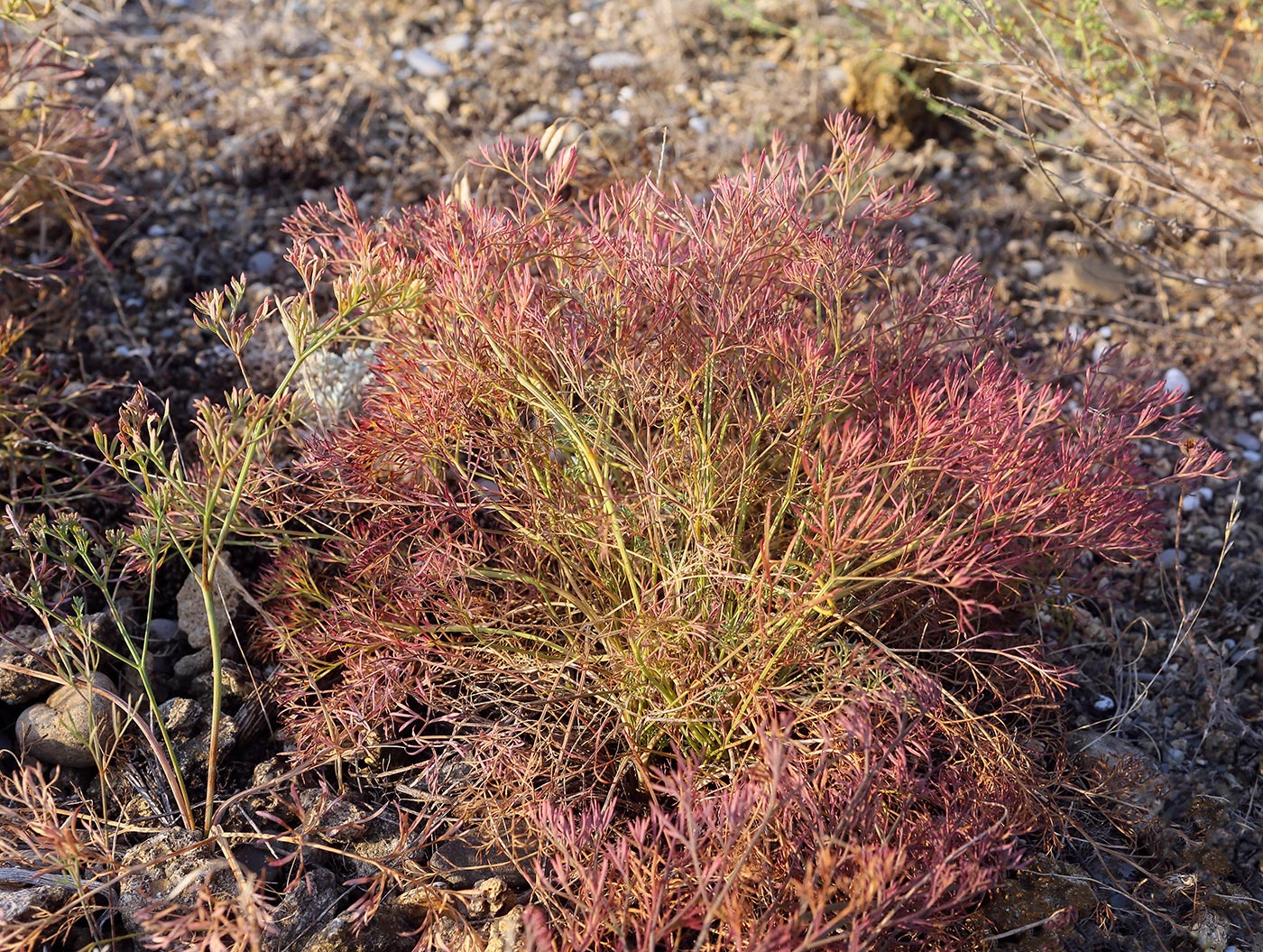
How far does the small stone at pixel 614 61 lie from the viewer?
174 inches

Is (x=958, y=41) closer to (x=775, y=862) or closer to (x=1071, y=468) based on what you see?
(x=1071, y=468)

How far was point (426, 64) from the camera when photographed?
172 inches

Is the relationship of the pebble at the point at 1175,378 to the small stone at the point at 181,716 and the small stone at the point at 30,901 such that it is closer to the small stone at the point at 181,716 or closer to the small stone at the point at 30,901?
the small stone at the point at 181,716

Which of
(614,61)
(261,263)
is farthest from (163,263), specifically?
(614,61)

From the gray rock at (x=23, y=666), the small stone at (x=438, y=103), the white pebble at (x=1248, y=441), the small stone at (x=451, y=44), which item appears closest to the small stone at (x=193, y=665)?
the gray rock at (x=23, y=666)

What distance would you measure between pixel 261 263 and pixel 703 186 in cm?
154

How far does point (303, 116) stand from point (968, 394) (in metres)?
2.86

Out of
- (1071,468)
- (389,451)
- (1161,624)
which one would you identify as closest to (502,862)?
(389,451)

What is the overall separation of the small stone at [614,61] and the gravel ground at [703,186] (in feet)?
0.04

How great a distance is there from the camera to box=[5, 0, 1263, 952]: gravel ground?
2449mm

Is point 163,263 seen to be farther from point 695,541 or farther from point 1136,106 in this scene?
point 1136,106

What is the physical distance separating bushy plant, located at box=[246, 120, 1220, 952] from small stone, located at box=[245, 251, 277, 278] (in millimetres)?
1199

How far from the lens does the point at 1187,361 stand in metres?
3.62

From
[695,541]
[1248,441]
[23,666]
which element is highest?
[695,541]
